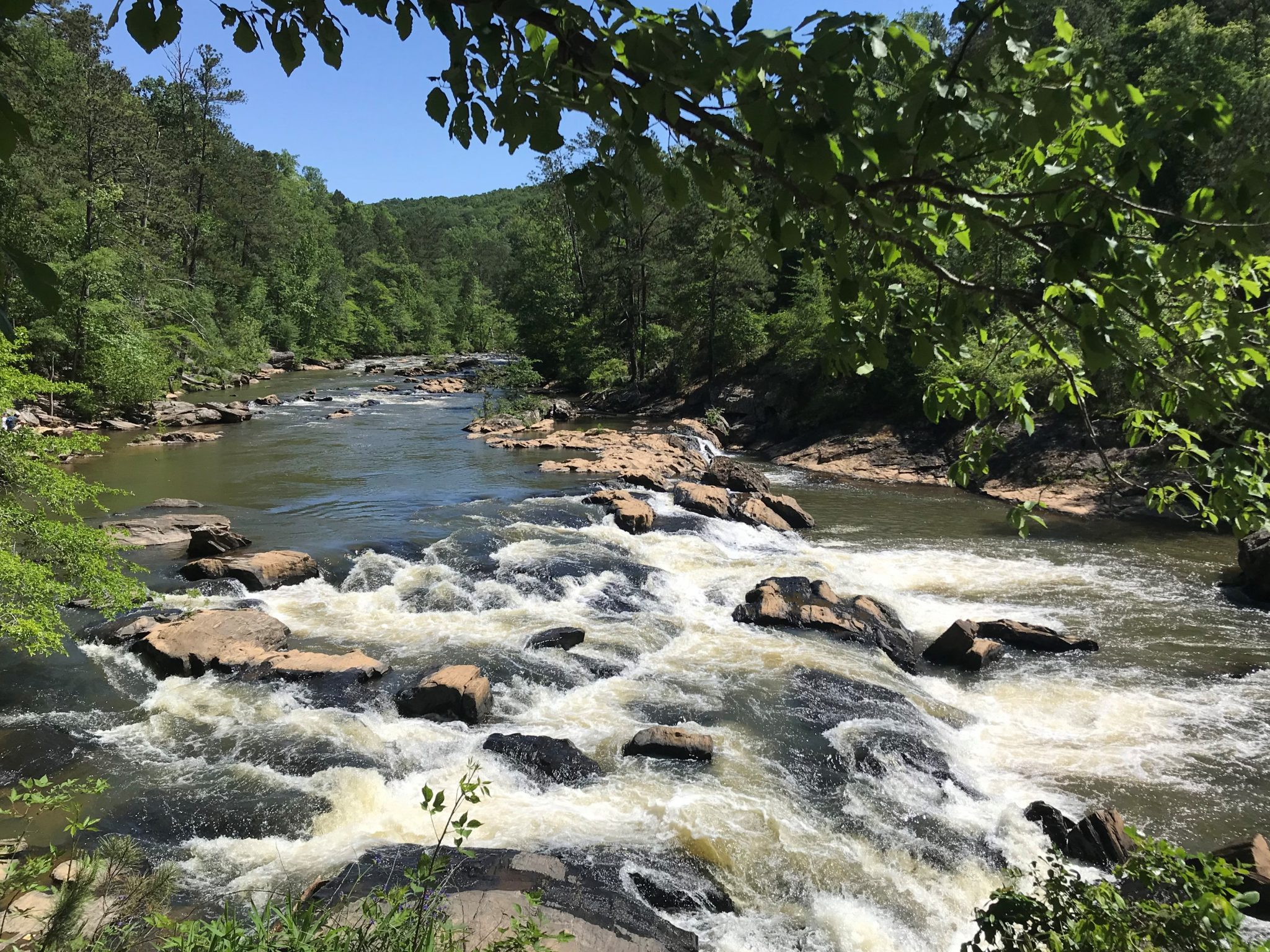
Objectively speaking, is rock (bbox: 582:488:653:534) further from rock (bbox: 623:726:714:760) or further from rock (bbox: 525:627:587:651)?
rock (bbox: 623:726:714:760)

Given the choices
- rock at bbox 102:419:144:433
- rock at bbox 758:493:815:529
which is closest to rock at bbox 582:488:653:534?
rock at bbox 758:493:815:529

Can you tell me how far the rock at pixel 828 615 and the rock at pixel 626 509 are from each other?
12.7 ft

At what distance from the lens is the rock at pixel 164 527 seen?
11.6 metres

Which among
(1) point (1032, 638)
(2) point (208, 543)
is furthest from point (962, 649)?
(2) point (208, 543)

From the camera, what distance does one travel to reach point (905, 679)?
848cm

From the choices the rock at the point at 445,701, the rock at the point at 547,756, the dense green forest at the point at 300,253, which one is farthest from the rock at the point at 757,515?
the rock at the point at 547,756

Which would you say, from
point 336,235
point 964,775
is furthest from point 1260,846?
point 336,235

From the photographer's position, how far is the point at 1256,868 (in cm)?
463

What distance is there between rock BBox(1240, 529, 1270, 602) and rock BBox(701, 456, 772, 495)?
8.68m

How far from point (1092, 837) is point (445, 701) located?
219 inches

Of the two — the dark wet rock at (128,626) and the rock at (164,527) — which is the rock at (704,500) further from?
the dark wet rock at (128,626)

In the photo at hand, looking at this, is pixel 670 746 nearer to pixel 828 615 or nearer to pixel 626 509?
pixel 828 615

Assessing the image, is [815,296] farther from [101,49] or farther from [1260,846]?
[101,49]

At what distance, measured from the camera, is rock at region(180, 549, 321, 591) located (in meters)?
10.1
